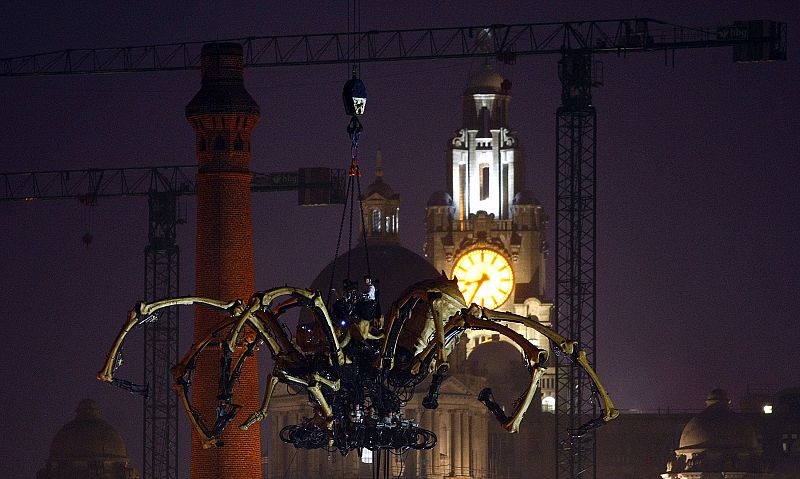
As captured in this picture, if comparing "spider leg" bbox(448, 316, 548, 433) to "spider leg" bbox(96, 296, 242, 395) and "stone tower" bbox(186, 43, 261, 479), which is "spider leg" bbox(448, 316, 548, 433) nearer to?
"spider leg" bbox(96, 296, 242, 395)

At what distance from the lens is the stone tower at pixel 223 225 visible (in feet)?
389

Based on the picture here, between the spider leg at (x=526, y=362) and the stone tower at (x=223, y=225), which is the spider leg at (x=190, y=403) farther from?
the stone tower at (x=223, y=225)

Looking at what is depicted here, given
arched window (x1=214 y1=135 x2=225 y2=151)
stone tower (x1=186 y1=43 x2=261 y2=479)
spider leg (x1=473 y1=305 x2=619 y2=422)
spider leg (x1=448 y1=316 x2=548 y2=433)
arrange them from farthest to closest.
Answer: arched window (x1=214 y1=135 x2=225 y2=151), stone tower (x1=186 y1=43 x2=261 y2=479), spider leg (x1=448 y1=316 x2=548 y2=433), spider leg (x1=473 y1=305 x2=619 y2=422)

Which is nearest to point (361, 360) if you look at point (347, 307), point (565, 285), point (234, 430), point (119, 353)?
point (347, 307)

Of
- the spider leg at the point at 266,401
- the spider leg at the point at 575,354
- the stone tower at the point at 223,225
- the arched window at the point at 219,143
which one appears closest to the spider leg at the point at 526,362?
the spider leg at the point at 575,354

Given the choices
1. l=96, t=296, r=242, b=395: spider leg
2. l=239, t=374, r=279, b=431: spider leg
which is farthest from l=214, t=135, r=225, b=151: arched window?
l=96, t=296, r=242, b=395: spider leg

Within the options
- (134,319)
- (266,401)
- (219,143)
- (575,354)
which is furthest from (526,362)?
(219,143)

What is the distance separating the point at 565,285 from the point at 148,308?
78.6 meters

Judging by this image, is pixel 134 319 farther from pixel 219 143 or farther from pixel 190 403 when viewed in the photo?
pixel 219 143

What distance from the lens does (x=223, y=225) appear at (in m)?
122

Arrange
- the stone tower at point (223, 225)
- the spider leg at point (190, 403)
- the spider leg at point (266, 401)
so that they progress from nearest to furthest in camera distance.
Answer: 1. the spider leg at point (190, 403)
2. the spider leg at point (266, 401)
3. the stone tower at point (223, 225)

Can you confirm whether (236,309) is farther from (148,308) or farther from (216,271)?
(216,271)

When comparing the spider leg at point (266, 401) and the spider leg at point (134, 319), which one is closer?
the spider leg at point (134, 319)

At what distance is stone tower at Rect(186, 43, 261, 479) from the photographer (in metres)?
119
